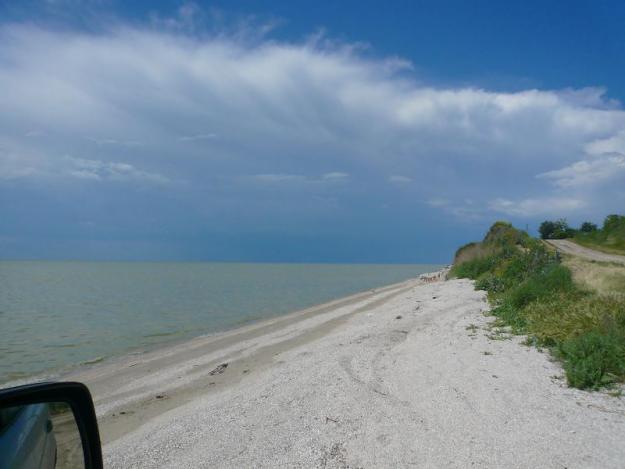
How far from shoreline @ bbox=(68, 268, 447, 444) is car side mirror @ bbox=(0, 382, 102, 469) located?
5.13 m

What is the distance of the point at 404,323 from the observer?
14438 millimetres

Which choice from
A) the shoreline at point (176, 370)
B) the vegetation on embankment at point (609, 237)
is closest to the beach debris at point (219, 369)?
the shoreline at point (176, 370)

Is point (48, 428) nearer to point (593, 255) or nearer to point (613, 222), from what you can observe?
point (593, 255)

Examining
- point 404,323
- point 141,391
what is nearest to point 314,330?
point 404,323

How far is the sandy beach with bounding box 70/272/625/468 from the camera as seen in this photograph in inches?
199

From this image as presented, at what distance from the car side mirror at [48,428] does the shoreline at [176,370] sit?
5.13 metres

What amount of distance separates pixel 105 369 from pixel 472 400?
1119 cm

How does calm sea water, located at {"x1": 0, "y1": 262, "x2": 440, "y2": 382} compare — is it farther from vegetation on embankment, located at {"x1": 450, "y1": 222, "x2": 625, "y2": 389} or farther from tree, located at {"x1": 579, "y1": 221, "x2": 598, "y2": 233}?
tree, located at {"x1": 579, "y1": 221, "x2": 598, "y2": 233}

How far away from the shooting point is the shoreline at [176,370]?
855cm

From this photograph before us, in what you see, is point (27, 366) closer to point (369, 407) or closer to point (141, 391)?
point (141, 391)

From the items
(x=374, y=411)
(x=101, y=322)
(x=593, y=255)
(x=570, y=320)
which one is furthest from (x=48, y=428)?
(x=593, y=255)

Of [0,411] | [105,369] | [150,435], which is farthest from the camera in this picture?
[105,369]

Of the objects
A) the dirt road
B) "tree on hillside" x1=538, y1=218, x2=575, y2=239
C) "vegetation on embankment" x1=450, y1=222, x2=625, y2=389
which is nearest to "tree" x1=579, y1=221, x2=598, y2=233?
"tree on hillside" x1=538, y1=218, x2=575, y2=239

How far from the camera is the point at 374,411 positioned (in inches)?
246
